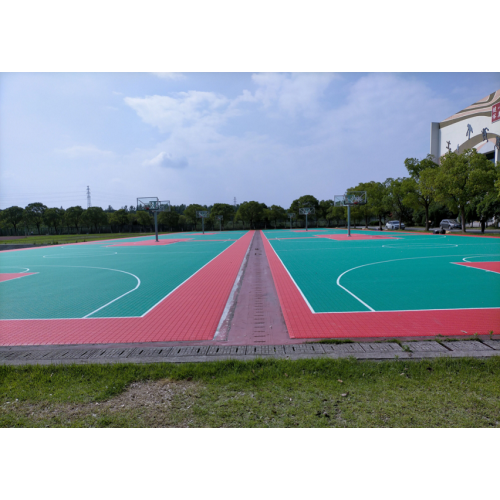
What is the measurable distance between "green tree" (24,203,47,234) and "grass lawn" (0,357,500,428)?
2820 inches

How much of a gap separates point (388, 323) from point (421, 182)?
41.2 metres

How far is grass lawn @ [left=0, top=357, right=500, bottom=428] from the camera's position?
330 cm

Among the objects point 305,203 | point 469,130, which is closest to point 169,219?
point 305,203

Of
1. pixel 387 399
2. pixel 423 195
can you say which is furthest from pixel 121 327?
pixel 423 195

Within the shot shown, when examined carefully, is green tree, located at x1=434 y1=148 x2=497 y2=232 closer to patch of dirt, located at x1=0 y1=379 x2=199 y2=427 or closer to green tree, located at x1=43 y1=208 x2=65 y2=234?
patch of dirt, located at x1=0 y1=379 x2=199 y2=427

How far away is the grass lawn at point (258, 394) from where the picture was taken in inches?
130

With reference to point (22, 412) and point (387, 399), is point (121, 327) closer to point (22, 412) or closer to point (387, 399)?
point (22, 412)

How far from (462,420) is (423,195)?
46230mm

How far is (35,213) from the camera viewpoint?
66.0 meters

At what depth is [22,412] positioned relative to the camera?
3.51 metres

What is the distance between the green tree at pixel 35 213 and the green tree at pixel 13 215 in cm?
112

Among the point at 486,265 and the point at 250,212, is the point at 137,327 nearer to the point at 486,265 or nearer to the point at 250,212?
the point at 486,265

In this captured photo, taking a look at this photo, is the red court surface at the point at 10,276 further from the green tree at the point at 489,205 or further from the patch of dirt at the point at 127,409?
the green tree at the point at 489,205

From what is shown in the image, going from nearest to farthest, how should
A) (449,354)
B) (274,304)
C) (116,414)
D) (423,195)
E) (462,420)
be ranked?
(462,420) < (116,414) < (449,354) < (274,304) < (423,195)
